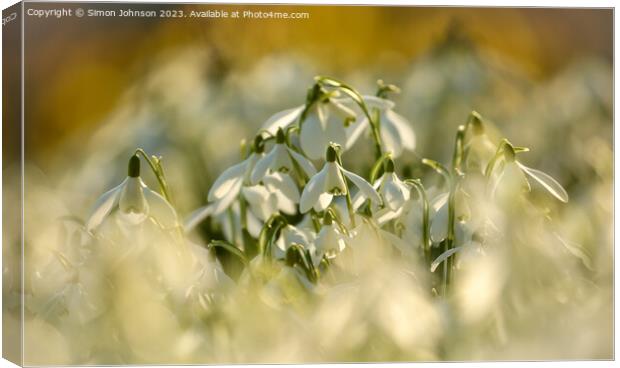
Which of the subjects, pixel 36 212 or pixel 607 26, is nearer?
pixel 36 212

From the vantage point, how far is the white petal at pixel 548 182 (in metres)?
2.93

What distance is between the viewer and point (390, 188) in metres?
2.85

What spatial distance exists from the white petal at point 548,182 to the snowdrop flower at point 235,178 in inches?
23.9

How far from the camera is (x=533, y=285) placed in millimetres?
3008

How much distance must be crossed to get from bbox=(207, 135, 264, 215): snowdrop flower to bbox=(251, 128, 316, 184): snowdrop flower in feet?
0.11

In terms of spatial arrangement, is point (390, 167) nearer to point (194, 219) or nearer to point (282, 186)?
point (282, 186)

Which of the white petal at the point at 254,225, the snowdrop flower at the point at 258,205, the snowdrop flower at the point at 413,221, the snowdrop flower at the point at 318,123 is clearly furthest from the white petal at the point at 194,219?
the snowdrop flower at the point at 413,221

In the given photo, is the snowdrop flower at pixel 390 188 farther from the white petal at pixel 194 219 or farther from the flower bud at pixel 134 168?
the flower bud at pixel 134 168

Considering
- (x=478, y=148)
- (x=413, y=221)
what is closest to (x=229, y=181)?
(x=413, y=221)

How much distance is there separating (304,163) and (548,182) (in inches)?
23.2

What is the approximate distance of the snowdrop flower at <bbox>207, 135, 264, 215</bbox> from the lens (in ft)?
9.36

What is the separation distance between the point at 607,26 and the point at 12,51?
1.42m

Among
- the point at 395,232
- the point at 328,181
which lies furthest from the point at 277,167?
the point at 395,232

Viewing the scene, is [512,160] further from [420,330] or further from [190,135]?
[190,135]
